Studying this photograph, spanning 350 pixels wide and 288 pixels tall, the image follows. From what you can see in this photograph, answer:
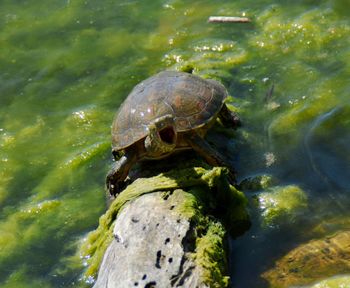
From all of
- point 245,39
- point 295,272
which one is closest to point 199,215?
point 295,272

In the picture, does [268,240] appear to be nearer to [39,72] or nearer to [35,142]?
[35,142]

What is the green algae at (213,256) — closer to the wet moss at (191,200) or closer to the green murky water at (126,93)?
the wet moss at (191,200)

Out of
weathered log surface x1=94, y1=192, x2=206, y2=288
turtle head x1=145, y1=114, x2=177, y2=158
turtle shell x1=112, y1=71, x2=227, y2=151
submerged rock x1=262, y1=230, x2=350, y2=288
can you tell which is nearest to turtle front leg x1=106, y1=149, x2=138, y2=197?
turtle shell x1=112, y1=71, x2=227, y2=151

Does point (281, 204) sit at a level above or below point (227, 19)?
above

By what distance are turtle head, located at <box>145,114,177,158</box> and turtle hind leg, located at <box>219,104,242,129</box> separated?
1112 millimetres

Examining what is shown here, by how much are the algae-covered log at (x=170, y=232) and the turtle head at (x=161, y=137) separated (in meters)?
0.20

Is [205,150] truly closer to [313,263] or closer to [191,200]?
[191,200]

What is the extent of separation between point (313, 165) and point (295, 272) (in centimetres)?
132

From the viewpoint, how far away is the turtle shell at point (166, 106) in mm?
4848

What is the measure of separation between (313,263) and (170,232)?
1.06m

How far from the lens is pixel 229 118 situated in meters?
5.74

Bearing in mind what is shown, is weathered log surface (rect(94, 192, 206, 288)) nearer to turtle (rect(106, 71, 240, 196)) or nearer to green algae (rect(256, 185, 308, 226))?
turtle (rect(106, 71, 240, 196))

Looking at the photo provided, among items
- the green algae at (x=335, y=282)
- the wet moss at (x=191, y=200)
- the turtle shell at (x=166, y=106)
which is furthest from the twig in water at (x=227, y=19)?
the green algae at (x=335, y=282)

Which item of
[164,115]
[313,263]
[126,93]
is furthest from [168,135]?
[126,93]
